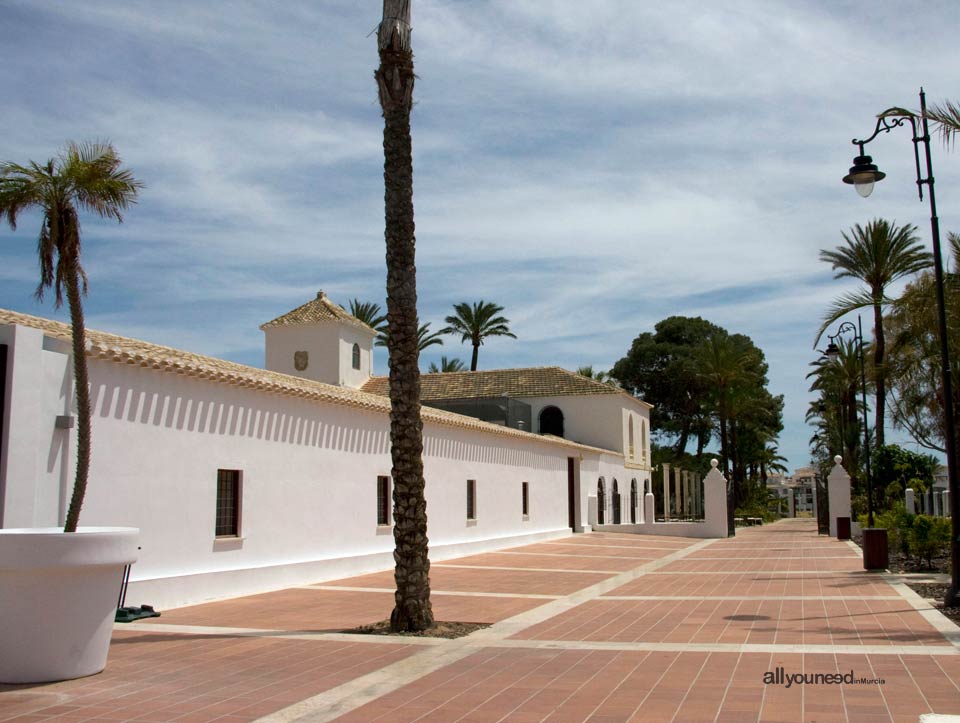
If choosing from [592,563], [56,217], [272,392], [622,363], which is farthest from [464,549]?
[622,363]

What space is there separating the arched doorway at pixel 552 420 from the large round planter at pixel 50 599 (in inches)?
1472

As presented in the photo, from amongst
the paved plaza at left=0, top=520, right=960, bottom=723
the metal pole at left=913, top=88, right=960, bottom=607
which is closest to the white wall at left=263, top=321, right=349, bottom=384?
the paved plaza at left=0, top=520, right=960, bottom=723

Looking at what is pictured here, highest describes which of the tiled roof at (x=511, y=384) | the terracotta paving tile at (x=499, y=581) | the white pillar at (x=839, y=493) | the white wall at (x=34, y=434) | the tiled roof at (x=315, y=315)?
the tiled roof at (x=315, y=315)

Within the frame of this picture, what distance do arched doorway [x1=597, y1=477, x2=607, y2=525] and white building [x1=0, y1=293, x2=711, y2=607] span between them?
1220 centimetres

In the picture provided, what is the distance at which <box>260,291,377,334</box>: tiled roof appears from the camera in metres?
35.8

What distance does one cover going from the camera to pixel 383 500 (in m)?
20.6

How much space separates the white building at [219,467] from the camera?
11.4 m

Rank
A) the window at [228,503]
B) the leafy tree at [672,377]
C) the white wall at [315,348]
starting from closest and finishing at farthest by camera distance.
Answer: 1. the window at [228,503]
2. the white wall at [315,348]
3. the leafy tree at [672,377]

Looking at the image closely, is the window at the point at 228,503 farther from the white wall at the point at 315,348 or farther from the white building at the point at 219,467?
the white wall at the point at 315,348

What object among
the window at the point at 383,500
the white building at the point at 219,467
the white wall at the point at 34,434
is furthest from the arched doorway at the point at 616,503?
the white wall at the point at 34,434

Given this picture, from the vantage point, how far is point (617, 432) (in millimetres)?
43812

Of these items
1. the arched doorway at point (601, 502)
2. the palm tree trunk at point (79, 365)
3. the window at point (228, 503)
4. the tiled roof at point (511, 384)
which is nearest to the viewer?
the palm tree trunk at point (79, 365)

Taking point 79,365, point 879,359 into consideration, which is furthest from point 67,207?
point 879,359

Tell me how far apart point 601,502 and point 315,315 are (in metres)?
15.4
